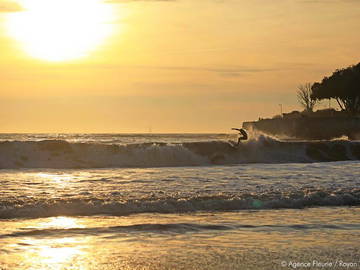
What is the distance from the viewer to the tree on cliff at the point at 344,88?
11331 cm

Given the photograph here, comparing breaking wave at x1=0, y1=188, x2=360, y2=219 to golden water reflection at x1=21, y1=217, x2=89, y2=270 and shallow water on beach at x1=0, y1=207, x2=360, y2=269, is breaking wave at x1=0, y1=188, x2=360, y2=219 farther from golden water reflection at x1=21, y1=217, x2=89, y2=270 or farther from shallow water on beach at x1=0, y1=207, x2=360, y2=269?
golden water reflection at x1=21, y1=217, x2=89, y2=270

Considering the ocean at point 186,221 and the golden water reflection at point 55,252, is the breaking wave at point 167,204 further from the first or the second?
the golden water reflection at point 55,252

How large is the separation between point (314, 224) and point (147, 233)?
3.92 m

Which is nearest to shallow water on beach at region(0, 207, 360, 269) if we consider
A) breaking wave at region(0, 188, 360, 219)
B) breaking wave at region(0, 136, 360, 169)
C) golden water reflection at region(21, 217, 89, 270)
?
golden water reflection at region(21, 217, 89, 270)

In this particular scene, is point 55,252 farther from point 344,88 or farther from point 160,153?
point 344,88

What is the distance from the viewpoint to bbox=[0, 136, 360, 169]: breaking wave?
4256 centimetres

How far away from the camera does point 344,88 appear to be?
113938mm

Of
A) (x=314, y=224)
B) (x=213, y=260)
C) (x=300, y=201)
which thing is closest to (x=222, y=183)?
(x=300, y=201)

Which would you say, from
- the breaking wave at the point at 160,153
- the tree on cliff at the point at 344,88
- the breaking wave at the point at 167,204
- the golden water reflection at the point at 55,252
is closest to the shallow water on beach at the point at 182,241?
the golden water reflection at the point at 55,252

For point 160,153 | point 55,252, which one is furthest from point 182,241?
point 160,153

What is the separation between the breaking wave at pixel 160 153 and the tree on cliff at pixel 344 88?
64250mm

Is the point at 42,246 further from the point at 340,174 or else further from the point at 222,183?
the point at 340,174

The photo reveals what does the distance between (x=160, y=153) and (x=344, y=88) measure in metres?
74.4

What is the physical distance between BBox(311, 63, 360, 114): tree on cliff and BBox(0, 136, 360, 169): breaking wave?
64.2 metres
